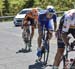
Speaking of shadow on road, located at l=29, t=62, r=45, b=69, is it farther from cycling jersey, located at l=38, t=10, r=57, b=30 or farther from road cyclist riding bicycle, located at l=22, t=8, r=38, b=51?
road cyclist riding bicycle, located at l=22, t=8, r=38, b=51

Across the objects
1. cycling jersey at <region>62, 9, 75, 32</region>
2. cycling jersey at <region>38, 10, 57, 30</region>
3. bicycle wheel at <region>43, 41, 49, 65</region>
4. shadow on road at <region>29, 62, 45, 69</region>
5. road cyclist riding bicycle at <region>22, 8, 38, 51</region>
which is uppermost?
cycling jersey at <region>62, 9, 75, 32</region>

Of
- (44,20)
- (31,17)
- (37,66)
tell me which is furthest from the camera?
(31,17)

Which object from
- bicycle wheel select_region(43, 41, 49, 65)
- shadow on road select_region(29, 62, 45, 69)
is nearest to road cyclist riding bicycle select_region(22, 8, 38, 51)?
bicycle wheel select_region(43, 41, 49, 65)

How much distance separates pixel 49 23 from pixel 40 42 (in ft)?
2.19

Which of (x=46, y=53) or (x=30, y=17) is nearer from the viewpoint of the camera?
(x=46, y=53)

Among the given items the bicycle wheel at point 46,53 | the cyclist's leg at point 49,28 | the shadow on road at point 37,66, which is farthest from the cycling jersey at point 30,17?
the shadow on road at point 37,66

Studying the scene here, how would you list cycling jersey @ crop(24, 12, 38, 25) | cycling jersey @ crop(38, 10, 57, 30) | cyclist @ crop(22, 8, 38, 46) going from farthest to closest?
cycling jersey @ crop(24, 12, 38, 25) < cyclist @ crop(22, 8, 38, 46) < cycling jersey @ crop(38, 10, 57, 30)

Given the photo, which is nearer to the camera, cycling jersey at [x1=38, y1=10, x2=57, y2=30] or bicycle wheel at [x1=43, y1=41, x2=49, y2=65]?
cycling jersey at [x1=38, y1=10, x2=57, y2=30]

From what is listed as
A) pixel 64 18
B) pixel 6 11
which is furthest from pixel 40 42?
pixel 6 11

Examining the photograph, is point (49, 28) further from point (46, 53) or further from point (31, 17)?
point (31, 17)

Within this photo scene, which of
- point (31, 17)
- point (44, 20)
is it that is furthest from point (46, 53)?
point (31, 17)

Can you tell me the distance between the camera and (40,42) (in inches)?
478

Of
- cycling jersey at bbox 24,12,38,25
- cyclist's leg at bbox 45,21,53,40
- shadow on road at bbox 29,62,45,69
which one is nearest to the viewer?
shadow on road at bbox 29,62,45,69

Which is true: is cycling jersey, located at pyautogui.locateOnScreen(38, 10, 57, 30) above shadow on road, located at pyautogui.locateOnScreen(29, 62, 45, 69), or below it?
above
